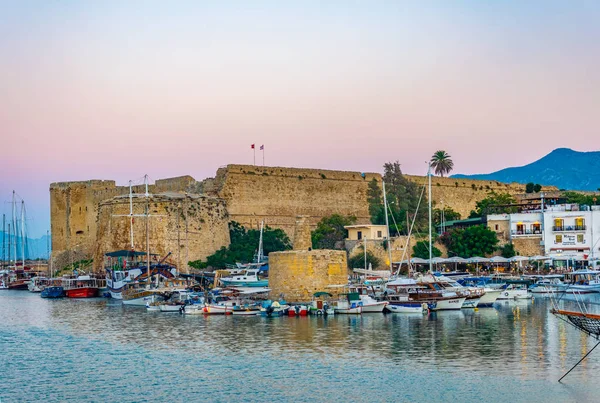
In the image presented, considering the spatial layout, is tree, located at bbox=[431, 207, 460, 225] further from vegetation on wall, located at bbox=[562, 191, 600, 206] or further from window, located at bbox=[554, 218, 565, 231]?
window, located at bbox=[554, 218, 565, 231]

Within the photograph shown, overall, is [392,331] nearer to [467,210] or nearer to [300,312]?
[300,312]

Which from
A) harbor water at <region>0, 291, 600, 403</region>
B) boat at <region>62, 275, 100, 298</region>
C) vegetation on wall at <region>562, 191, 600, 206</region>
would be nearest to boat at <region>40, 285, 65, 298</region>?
boat at <region>62, 275, 100, 298</region>

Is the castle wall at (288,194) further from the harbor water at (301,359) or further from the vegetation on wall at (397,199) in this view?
the harbor water at (301,359)

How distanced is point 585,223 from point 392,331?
21.3m

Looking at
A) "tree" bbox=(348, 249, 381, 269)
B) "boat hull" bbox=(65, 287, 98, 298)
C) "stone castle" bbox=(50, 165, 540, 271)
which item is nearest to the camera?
"boat hull" bbox=(65, 287, 98, 298)

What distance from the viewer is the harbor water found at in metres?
15.0

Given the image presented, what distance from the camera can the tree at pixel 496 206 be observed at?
4466 centimetres

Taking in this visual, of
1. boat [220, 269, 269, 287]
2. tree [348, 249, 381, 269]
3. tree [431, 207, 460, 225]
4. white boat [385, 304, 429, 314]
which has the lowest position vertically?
white boat [385, 304, 429, 314]

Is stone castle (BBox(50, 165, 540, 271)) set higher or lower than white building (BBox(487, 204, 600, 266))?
higher

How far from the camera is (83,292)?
38.3m

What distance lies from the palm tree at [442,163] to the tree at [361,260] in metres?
14.9

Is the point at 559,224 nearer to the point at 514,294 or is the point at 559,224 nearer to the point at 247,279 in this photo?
the point at 514,294

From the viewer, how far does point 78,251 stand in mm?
48125

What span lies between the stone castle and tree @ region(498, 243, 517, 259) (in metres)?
8.59
